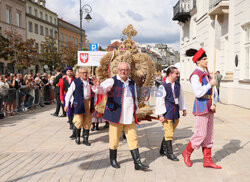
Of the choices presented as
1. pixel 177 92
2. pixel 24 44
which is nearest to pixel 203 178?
pixel 177 92

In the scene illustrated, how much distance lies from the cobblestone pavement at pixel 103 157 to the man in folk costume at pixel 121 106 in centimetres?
40

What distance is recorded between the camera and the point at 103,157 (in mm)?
5164

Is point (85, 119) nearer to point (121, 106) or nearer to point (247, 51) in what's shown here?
point (121, 106)

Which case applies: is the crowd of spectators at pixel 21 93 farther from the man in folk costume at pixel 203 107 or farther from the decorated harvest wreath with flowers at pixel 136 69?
the man in folk costume at pixel 203 107

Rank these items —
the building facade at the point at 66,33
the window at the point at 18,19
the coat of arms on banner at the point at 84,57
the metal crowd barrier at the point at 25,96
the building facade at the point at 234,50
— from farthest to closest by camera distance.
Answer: the building facade at the point at 66,33 < the window at the point at 18,19 < the building facade at the point at 234,50 < the coat of arms on banner at the point at 84,57 < the metal crowd barrier at the point at 25,96

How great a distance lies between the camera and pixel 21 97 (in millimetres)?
11695

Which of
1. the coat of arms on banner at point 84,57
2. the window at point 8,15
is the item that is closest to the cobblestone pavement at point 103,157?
the coat of arms on banner at point 84,57

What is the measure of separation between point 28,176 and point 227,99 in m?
11.1

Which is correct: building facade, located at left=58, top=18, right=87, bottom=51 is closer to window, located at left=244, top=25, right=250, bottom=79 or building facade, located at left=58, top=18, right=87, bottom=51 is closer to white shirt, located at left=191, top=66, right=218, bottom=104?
window, located at left=244, top=25, right=250, bottom=79

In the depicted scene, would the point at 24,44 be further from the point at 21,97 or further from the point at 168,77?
the point at 168,77

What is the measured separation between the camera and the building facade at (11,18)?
116 ft

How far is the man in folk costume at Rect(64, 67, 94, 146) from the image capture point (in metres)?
6.04

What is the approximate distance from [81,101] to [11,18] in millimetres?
37717

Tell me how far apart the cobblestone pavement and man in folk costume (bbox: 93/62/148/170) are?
1.30 ft
